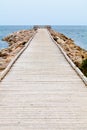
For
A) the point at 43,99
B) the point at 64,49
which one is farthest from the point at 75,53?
the point at 43,99

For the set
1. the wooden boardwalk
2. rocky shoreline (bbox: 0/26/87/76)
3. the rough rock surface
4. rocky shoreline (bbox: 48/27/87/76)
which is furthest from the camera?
the rough rock surface

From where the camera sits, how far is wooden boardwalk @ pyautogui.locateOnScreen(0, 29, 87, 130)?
614cm

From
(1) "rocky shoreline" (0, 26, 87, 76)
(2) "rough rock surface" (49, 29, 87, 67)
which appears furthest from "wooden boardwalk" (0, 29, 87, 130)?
(2) "rough rock surface" (49, 29, 87, 67)

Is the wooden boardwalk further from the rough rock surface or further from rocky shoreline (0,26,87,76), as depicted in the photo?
the rough rock surface

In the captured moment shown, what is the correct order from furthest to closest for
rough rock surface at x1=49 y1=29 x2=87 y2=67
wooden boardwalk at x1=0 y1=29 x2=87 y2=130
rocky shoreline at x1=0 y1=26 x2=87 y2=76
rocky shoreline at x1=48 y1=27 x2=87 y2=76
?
rough rock surface at x1=49 y1=29 x2=87 y2=67
rocky shoreline at x1=48 y1=27 x2=87 y2=76
rocky shoreline at x1=0 y1=26 x2=87 y2=76
wooden boardwalk at x1=0 y1=29 x2=87 y2=130

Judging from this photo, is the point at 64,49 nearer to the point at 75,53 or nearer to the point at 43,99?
the point at 75,53

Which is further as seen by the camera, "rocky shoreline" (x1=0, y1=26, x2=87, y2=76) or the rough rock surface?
the rough rock surface

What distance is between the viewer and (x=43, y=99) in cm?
760

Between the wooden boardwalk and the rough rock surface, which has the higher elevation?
the wooden boardwalk

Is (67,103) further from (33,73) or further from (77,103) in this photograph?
(33,73)

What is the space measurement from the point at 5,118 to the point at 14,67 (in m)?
5.56

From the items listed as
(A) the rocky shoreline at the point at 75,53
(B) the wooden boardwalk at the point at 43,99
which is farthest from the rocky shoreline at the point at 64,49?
(B) the wooden boardwalk at the point at 43,99

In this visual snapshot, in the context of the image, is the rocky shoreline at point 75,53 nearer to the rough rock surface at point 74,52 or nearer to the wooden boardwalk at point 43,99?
the rough rock surface at point 74,52

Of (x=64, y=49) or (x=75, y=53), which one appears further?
(x=64, y=49)
